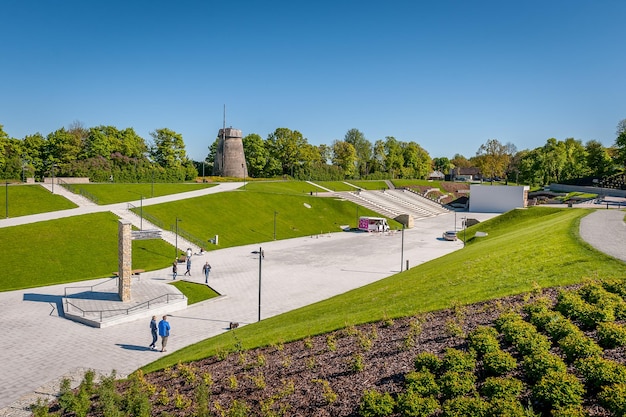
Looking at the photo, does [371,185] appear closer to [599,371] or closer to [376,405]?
[599,371]

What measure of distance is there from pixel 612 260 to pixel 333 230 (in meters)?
45.0

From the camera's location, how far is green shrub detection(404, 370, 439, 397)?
10.0 metres

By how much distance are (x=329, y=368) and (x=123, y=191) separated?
51.7 meters

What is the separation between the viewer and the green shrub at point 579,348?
1026 centimetres

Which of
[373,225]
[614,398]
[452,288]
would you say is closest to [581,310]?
[614,398]

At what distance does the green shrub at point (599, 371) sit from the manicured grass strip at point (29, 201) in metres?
47.8

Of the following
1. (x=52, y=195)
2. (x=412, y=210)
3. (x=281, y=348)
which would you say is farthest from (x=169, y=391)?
(x=412, y=210)

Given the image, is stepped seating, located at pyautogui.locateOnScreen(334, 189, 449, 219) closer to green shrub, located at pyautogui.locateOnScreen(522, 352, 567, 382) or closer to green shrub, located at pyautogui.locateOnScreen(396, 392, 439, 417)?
green shrub, located at pyautogui.locateOnScreen(522, 352, 567, 382)

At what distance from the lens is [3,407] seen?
46.3 feet

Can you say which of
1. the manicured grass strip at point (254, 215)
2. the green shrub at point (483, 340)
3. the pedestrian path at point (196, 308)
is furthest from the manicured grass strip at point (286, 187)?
the green shrub at point (483, 340)

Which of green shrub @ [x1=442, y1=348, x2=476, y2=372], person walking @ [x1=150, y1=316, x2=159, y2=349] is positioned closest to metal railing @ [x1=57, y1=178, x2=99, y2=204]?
person walking @ [x1=150, y1=316, x2=159, y2=349]

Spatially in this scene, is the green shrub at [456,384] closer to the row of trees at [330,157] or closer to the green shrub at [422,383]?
the green shrub at [422,383]

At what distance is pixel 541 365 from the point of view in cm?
990

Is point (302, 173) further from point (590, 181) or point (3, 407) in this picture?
point (3, 407)
